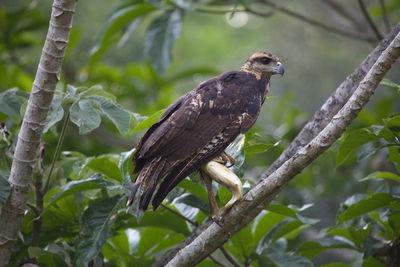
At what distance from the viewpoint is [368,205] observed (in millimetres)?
3449

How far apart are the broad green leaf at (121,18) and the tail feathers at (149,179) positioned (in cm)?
215

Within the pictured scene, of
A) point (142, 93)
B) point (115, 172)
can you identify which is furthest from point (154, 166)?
point (142, 93)

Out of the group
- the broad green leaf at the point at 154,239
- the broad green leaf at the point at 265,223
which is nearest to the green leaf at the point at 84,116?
the broad green leaf at the point at 154,239

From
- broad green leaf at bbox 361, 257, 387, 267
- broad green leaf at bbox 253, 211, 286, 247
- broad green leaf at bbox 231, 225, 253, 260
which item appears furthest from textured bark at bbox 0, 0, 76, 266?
broad green leaf at bbox 361, 257, 387, 267

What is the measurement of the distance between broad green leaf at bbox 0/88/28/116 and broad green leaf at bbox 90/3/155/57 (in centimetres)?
136

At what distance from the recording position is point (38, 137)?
10.4 feet

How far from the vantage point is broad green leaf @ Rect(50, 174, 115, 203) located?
131 inches

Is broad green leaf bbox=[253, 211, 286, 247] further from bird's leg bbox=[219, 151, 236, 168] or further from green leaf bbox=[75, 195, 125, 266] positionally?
green leaf bbox=[75, 195, 125, 266]

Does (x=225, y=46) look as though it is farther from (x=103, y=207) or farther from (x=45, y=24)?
(x=103, y=207)

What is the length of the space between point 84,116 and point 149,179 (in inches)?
20.6

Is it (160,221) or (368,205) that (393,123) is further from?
(160,221)

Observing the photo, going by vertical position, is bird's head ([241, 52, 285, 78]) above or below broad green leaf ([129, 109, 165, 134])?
below

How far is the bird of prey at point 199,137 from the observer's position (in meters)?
3.09

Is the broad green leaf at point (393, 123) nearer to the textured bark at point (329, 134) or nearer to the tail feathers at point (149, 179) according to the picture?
the textured bark at point (329, 134)
